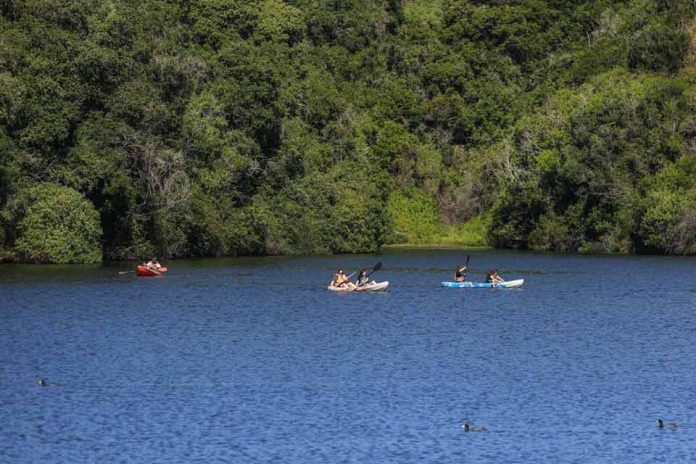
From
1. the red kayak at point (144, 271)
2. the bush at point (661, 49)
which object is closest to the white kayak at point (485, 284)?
the red kayak at point (144, 271)

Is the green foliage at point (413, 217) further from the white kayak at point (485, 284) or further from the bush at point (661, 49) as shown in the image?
the white kayak at point (485, 284)

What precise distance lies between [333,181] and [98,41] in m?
29.0

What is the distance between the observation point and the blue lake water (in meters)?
33.5

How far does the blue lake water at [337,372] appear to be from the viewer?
3347cm

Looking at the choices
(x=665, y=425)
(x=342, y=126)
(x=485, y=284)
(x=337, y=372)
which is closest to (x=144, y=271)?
(x=485, y=284)

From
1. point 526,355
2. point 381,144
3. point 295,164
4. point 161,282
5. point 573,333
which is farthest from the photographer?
point 381,144

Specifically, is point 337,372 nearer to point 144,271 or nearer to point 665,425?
point 665,425

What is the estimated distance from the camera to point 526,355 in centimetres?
4906

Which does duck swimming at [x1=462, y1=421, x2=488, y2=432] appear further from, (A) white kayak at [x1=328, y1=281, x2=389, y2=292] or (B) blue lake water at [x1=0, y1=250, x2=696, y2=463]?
(A) white kayak at [x1=328, y1=281, x2=389, y2=292]

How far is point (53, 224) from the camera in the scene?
276 ft

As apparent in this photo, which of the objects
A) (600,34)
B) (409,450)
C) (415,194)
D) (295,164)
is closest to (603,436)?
(409,450)

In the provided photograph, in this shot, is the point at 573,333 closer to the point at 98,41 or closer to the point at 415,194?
the point at 98,41

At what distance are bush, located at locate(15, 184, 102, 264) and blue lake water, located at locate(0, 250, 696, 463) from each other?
505cm

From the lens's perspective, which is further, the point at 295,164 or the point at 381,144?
the point at 381,144
